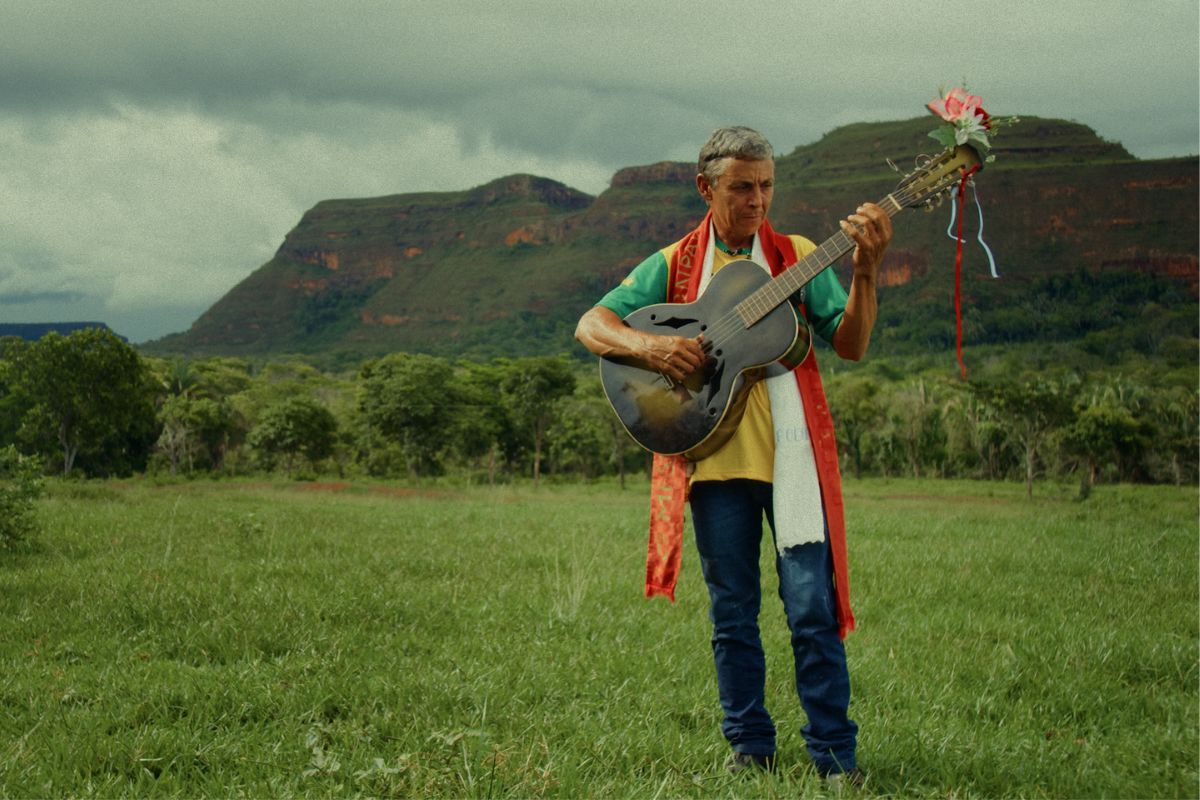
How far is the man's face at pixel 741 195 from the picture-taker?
3293mm

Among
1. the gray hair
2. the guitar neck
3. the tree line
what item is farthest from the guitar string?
the tree line

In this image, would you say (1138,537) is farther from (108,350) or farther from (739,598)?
(108,350)

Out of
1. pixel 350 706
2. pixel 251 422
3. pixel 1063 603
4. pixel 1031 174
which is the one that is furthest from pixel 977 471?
pixel 1031 174

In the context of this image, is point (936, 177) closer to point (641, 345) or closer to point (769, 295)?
point (769, 295)

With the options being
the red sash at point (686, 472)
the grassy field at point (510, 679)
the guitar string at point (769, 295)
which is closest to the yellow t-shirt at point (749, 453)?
the red sash at point (686, 472)

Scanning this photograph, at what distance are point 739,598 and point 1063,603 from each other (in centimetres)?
567

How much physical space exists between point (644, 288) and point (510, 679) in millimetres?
2202

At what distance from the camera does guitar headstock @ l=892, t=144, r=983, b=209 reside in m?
3.09

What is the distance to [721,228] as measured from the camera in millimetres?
3541

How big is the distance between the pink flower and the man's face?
1.87ft

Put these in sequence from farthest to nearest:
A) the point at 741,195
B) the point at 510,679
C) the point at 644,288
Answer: the point at 510,679
the point at 644,288
the point at 741,195

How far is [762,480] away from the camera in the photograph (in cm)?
338

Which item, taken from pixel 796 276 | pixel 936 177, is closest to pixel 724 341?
pixel 796 276

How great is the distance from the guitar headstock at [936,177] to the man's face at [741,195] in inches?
17.9
